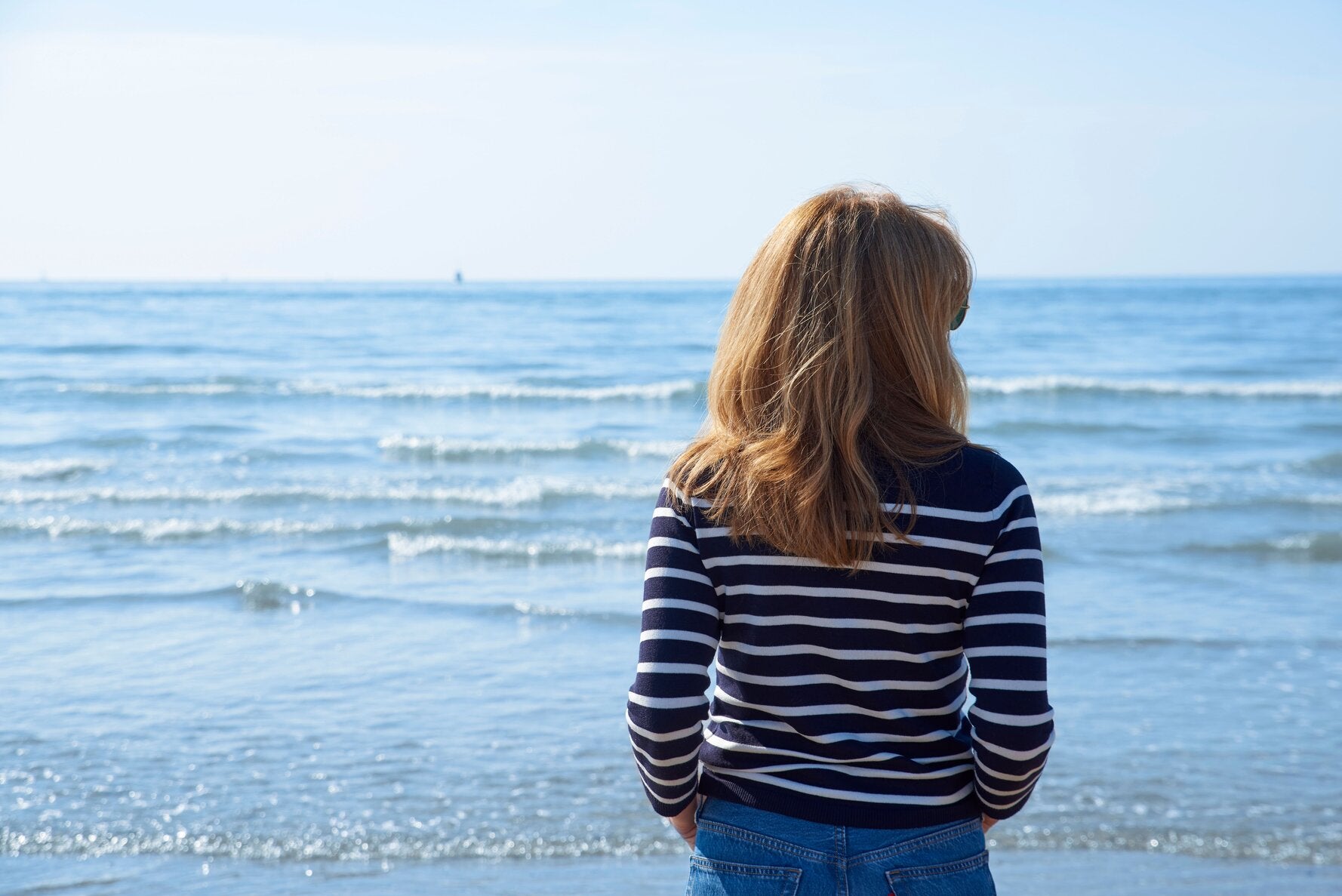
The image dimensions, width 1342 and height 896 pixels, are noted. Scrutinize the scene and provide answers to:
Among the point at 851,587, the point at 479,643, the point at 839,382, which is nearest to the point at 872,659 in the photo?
the point at 851,587

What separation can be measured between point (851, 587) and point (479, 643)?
5.01 metres

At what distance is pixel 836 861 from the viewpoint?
1472mm

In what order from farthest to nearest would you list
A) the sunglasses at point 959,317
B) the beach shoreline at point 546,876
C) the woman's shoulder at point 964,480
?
the beach shoreline at point 546,876 → the sunglasses at point 959,317 → the woman's shoulder at point 964,480

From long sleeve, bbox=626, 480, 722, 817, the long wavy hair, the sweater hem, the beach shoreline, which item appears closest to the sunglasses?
the long wavy hair

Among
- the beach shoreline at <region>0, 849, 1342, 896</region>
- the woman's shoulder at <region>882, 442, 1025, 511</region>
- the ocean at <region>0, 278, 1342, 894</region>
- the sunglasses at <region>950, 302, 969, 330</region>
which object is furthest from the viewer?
the ocean at <region>0, 278, 1342, 894</region>

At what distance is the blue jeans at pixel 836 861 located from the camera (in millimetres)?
1469

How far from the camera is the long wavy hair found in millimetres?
1438

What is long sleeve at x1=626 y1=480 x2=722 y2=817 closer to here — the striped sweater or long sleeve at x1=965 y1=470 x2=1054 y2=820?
the striped sweater

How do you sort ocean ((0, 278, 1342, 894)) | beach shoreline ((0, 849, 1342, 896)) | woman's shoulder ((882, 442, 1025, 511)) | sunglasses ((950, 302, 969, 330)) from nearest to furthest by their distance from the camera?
woman's shoulder ((882, 442, 1025, 511)), sunglasses ((950, 302, 969, 330)), beach shoreline ((0, 849, 1342, 896)), ocean ((0, 278, 1342, 894))

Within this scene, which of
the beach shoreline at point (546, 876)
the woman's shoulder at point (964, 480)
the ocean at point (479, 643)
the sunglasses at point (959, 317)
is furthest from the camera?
the ocean at point (479, 643)

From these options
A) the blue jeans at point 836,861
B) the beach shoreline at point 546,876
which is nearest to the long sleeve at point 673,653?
the blue jeans at point 836,861

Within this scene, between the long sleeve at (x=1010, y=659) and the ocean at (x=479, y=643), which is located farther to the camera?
the ocean at (x=479, y=643)

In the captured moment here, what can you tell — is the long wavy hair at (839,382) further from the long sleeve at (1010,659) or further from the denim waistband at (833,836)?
the denim waistband at (833,836)

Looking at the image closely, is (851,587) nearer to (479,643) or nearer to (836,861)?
(836,861)
